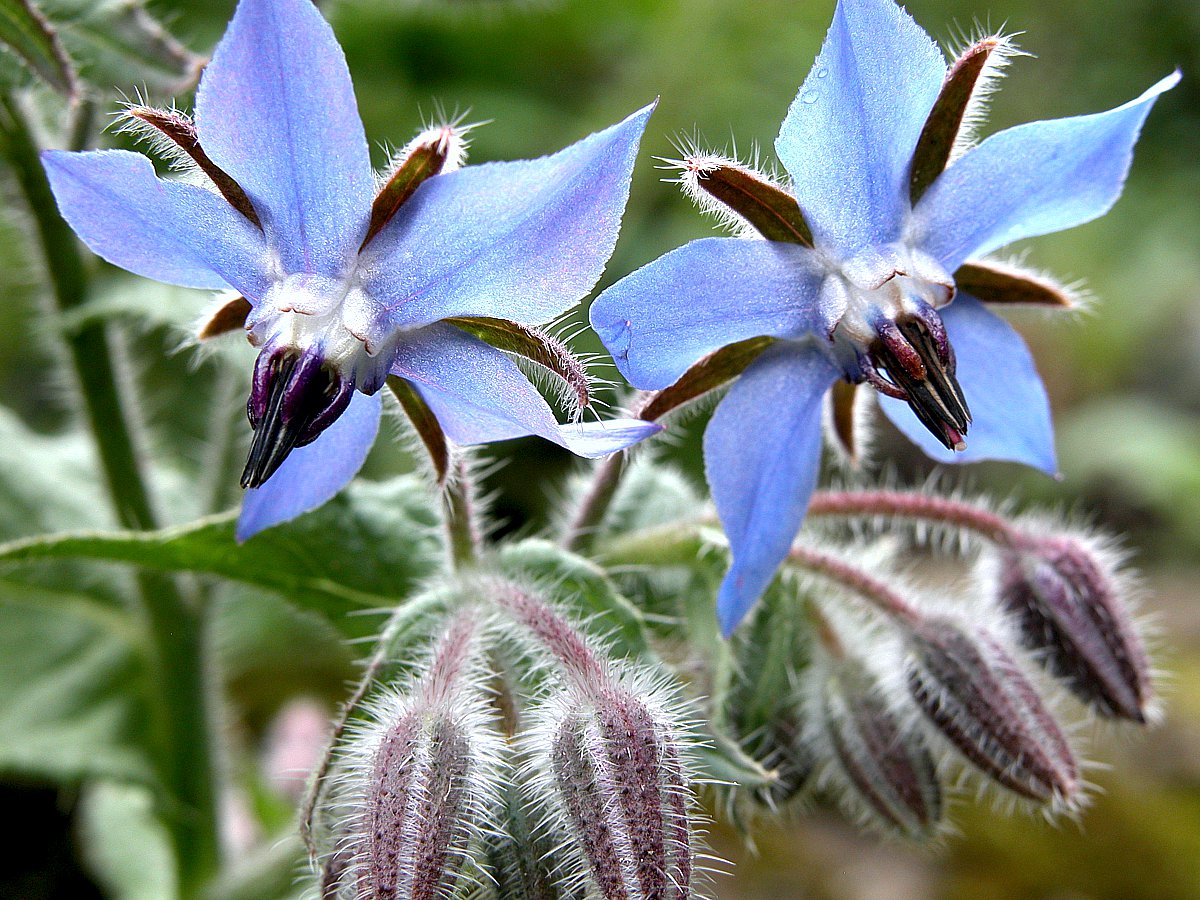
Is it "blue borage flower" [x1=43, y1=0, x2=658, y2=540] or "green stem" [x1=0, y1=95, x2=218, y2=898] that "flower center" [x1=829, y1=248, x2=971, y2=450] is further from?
"green stem" [x1=0, y1=95, x2=218, y2=898]

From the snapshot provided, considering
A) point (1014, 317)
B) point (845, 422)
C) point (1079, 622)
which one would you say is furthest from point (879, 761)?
point (1014, 317)

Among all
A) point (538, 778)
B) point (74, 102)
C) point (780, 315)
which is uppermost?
point (74, 102)

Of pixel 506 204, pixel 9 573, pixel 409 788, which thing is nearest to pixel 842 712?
pixel 409 788

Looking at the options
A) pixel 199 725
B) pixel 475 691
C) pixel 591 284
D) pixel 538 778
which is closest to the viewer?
pixel 591 284

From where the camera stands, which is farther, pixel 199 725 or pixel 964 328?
pixel 199 725

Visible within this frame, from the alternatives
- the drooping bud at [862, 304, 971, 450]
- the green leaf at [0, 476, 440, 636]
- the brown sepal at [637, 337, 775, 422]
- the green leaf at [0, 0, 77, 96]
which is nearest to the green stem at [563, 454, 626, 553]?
the green leaf at [0, 476, 440, 636]

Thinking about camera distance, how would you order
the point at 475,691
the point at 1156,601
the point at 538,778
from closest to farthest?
1. the point at 538,778
2. the point at 475,691
3. the point at 1156,601

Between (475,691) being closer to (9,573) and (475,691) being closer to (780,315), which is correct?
(780,315)
